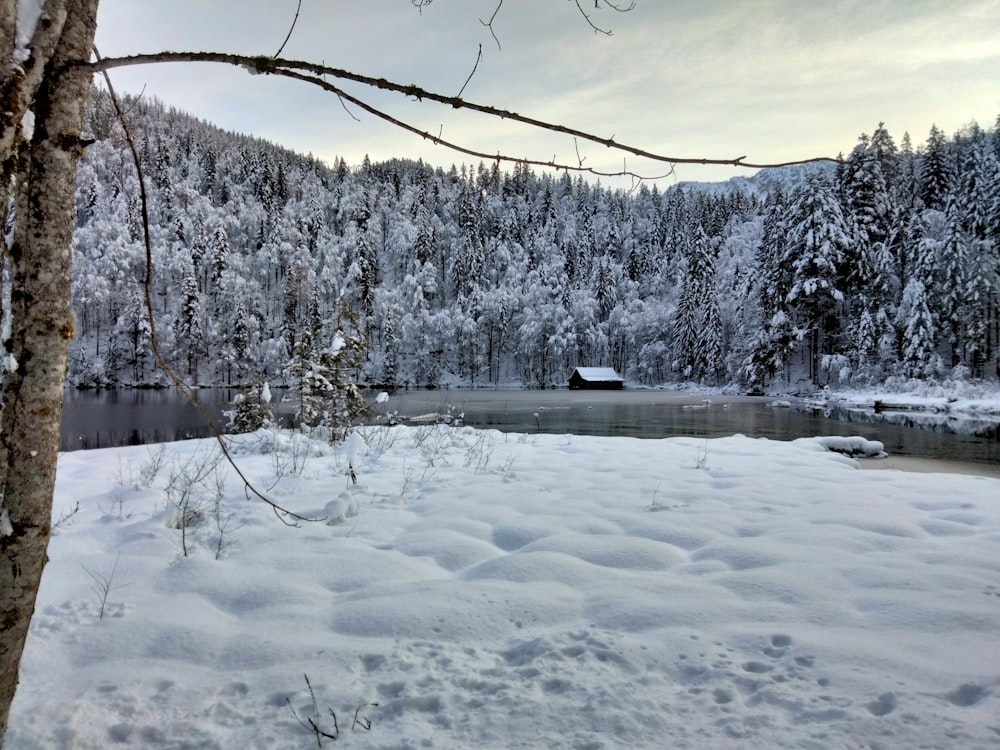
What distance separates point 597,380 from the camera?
56.0 metres

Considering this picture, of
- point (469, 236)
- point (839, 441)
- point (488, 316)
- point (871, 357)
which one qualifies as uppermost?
point (469, 236)

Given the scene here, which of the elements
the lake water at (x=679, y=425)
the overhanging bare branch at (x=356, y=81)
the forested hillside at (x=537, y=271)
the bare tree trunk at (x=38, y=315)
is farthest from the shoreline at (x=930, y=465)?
the forested hillside at (x=537, y=271)

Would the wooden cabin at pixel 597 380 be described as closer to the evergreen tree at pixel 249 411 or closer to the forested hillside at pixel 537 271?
the forested hillside at pixel 537 271

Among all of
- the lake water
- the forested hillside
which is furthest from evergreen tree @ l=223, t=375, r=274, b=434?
the forested hillside

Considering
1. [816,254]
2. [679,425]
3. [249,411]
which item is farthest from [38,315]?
[816,254]

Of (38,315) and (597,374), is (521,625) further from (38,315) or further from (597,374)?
(597,374)

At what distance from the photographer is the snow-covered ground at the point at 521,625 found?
1815mm

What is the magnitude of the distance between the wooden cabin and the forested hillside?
5.93 metres

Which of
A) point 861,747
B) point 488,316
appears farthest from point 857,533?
point 488,316

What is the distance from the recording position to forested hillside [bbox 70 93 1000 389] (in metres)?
37.4

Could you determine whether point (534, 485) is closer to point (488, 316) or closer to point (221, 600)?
point (221, 600)

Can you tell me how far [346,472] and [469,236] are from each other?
2859 inches

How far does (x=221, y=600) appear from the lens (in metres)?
2.89

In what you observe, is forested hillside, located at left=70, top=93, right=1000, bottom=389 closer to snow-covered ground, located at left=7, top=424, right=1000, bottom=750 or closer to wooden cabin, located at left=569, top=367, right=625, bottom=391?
wooden cabin, located at left=569, top=367, right=625, bottom=391
